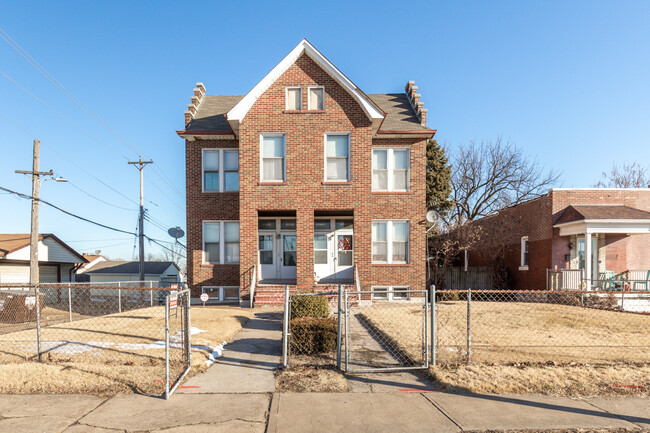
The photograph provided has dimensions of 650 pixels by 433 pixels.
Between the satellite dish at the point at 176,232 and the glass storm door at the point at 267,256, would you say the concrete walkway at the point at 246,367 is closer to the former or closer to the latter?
the glass storm door at the point at 267,256

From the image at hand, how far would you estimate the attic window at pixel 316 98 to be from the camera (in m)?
16.4

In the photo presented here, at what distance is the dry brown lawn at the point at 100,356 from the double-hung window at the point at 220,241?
17.4ft

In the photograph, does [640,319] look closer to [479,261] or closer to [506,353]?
[506,353]

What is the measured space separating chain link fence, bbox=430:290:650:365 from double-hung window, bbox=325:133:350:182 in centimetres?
647

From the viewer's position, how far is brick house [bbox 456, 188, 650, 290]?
56.2 feet

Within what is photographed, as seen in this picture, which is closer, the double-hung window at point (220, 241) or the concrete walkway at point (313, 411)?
the concrete walkway at point (313, 411)

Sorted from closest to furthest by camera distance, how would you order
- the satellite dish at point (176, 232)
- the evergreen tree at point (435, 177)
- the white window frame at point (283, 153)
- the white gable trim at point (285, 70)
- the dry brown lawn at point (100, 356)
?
the dry brown lawn at point (100, 356)
the white gable trim at point (285, 70)
the white window frame at point (283, 153)
the satellite dish at point (176, 232)
the evergreen tree at point (435, 177)

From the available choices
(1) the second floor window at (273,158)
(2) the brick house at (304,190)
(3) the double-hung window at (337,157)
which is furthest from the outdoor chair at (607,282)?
(1) the second floor window at (273,158)

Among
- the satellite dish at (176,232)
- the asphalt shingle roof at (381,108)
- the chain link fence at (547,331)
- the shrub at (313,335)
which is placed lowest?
the chain link fence at (547,331)

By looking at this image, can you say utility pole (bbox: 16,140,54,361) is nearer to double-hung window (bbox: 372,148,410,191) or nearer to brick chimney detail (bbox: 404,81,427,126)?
double-hung window (bbox: 372,148,410,191)

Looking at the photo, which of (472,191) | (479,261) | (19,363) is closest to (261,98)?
(19,363)

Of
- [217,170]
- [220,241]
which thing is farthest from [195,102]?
[220,241]

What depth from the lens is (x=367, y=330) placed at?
10961 mm

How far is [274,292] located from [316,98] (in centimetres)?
800
